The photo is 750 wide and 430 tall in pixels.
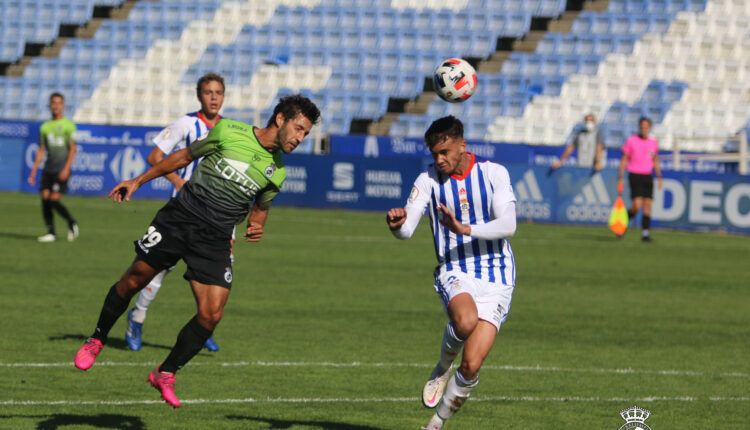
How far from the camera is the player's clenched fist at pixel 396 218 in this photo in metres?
7.48

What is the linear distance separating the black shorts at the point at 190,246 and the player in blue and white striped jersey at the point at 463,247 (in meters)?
1.19

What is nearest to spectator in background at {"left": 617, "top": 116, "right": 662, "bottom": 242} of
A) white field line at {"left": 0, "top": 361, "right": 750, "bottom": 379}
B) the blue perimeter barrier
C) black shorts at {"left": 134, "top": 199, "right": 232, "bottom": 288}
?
the blue perimeter barrier

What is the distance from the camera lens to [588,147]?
28484 millimetres

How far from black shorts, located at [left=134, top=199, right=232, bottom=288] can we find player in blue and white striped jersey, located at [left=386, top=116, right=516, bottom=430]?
3.89 feet

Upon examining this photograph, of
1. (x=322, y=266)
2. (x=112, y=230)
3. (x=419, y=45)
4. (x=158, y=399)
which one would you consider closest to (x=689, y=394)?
(x=158, y=399)

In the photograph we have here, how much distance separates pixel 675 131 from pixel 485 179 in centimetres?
2618

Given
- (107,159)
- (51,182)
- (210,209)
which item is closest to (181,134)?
(210,209)

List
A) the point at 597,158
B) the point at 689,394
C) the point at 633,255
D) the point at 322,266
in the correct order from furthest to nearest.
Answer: the point at 597,158 → the point at 633,255 → the point at 322,266 → the point at 689,394

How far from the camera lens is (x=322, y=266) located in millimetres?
19266

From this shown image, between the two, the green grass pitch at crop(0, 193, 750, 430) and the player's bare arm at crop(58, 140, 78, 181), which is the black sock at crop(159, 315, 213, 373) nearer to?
the green grass pitch at crop(0, 193, 750, 430)

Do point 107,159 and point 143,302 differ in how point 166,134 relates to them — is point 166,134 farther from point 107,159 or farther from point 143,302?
point 107,159

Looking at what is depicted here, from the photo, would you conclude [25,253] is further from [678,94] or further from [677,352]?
[678,94]

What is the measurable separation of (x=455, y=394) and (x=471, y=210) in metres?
1.18

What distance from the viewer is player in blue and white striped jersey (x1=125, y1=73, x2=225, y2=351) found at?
1096cm
